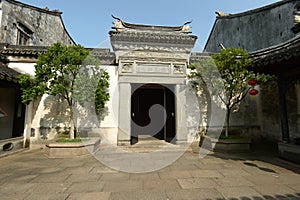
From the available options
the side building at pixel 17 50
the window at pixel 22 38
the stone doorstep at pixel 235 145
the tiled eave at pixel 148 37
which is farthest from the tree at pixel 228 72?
the window at pixel 22 38

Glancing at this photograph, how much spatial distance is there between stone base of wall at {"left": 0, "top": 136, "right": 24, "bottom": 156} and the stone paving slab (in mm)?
1141

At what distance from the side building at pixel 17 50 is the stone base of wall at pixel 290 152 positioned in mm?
8929

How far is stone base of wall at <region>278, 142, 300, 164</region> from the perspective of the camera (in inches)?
172

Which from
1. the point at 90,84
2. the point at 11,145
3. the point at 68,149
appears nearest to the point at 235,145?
the point at 90,84

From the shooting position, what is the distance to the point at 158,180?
3.44 m

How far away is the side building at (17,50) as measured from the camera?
640 centimetres

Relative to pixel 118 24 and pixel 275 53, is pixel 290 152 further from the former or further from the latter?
pixel 118 24

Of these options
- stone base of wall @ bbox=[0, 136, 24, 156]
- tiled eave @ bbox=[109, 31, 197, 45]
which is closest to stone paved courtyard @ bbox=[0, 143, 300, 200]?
stone base of wall @ bbox=[0, 136, 24, 156]

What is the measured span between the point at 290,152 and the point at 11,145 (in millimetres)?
9220

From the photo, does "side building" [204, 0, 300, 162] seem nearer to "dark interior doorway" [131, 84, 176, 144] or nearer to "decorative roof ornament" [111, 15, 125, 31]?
"dark interior doorway" [131, 84, 176, 144]

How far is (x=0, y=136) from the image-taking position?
7215 millimetres

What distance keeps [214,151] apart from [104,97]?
4627 mm

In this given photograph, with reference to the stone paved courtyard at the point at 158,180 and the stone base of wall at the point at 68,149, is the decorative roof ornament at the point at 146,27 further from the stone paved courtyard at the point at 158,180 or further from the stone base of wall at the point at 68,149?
the stone paved courtyard at the point at 158,180

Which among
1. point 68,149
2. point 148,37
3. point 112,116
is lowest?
point 68,149
